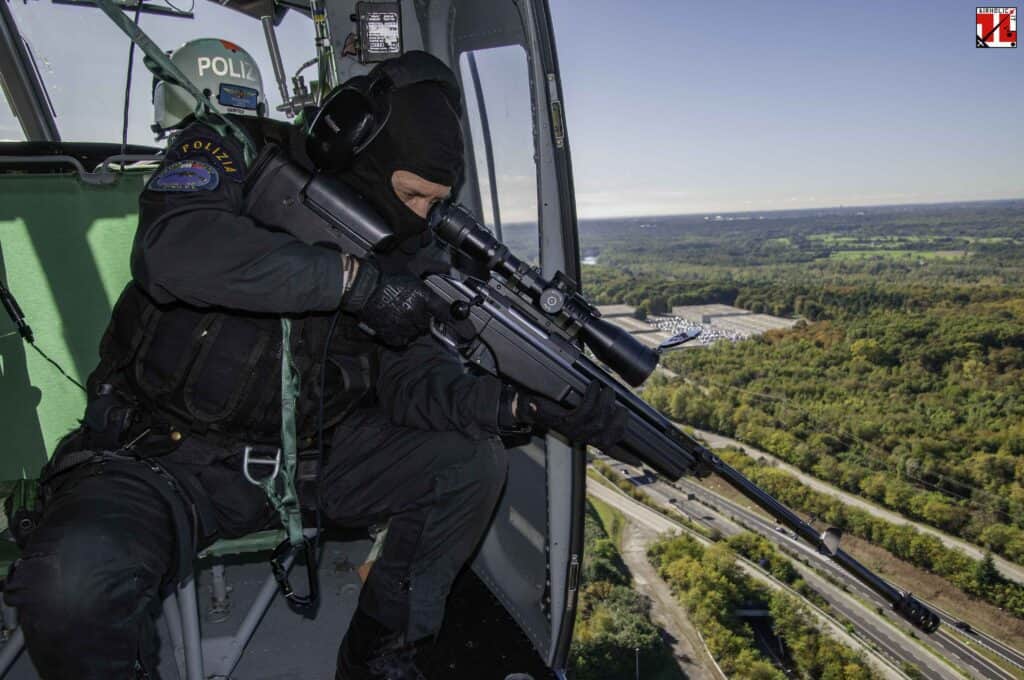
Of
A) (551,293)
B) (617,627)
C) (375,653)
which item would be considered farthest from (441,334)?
(617,627)

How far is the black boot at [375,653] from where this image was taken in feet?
5.71

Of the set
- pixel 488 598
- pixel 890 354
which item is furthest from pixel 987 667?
pixel 488 598

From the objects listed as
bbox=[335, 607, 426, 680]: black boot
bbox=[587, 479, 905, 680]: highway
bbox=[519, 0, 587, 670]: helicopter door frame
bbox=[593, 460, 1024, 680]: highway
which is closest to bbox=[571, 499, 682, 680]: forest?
bbox=[587, 479, 905, 680]: highway

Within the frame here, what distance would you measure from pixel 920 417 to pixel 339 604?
558 cm

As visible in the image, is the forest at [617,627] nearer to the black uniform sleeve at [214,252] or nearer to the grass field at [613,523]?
the grass field at [613,523]

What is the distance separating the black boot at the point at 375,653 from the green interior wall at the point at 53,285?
1824 mm

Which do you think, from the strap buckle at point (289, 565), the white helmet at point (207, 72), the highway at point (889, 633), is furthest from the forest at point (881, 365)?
the strap buckle at point (289, 565)

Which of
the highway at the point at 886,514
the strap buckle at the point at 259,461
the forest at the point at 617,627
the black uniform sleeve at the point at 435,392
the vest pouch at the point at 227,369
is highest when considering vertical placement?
→ the vest pouch at the point at 227,369

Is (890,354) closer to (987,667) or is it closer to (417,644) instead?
(987,667)

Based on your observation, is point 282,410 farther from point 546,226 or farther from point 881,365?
point 881,365

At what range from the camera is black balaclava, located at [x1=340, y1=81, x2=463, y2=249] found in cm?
157

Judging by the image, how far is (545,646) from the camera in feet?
6.91

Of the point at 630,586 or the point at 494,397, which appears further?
the point at 630,586

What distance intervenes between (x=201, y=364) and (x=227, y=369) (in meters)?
0.06
